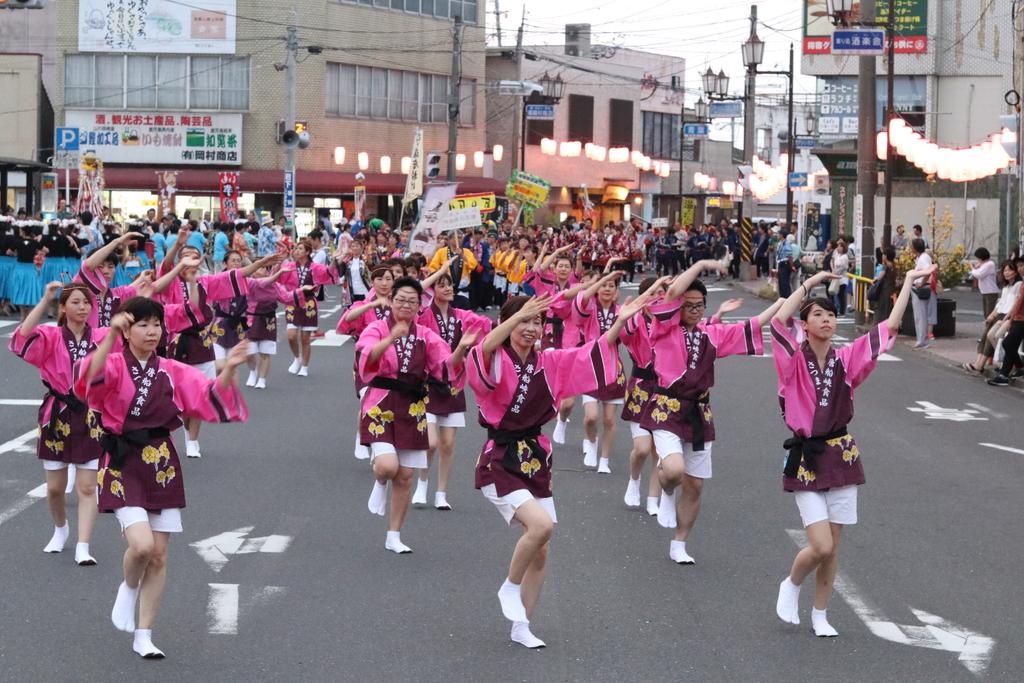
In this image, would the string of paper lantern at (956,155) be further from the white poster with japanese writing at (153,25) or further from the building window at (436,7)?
the building window at (436,7)

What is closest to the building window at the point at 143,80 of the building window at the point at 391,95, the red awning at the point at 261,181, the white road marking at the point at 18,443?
the red awning at the point at 261,181

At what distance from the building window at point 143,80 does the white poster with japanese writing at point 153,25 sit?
1.23 ft

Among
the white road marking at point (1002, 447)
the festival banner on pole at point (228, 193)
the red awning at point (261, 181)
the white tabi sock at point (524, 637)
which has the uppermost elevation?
the red awning at point (261, 181)

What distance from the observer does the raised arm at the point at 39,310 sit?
7727mm

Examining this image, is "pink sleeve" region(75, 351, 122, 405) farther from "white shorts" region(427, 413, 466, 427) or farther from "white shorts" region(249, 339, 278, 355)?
"white shorts" region(249, 339, 278, 355)

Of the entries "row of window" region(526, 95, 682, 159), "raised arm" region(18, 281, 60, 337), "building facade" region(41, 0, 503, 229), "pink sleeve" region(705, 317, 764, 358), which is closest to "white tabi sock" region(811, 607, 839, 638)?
"pink sleeve" region(705, 317, 764, 358)

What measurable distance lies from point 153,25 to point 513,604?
47855 mm

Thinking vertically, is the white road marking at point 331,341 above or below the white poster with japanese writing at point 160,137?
below

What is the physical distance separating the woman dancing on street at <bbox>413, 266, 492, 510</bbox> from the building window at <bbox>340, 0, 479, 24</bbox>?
45282 mm

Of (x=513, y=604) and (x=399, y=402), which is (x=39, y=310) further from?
(x=513, y=604)

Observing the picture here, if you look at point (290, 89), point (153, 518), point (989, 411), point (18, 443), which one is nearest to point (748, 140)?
point (290, 89)

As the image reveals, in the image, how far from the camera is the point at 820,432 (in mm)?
7426

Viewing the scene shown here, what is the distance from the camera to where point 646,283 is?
10.3 m

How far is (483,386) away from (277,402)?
373 inches
